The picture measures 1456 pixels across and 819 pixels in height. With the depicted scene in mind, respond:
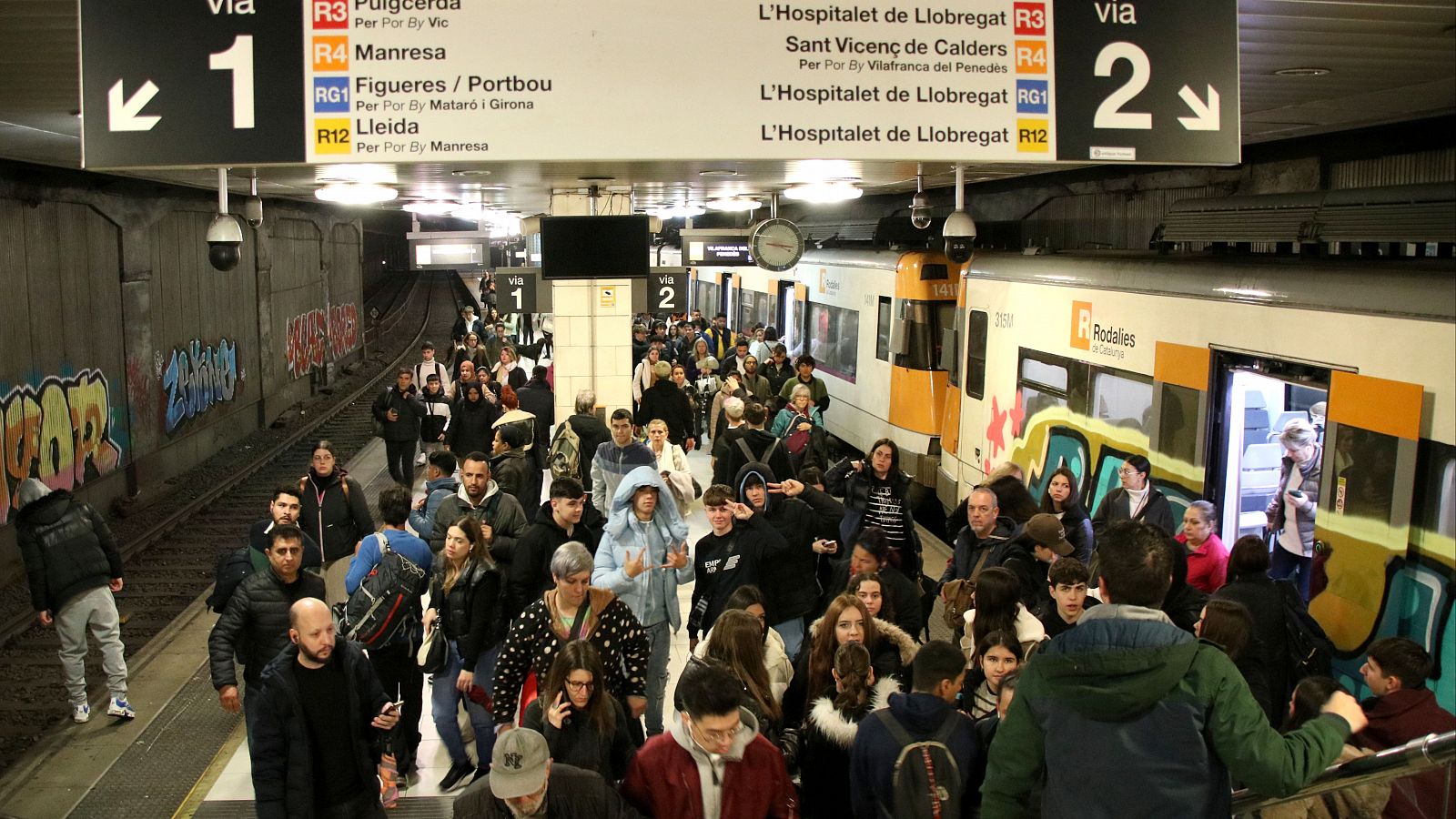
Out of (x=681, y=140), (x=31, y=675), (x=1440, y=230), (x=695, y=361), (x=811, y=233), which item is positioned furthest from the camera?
(x=811, y=233)

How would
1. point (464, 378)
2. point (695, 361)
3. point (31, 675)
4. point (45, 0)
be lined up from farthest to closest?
1. point (695, 361)
2. point (464, 378)
3. point (31, 675)
4. point (45, 0)

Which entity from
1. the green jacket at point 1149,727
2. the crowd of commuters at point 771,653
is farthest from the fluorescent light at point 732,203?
the green jacket at point 1149,727

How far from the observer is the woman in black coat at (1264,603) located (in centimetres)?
658

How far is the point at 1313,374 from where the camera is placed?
299 inches

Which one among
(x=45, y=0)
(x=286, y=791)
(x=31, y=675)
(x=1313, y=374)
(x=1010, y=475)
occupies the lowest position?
(x=31, y=675)

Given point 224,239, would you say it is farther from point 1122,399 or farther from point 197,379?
point 197,379

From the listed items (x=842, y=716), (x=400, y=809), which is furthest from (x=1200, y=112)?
(x=400, y=809)

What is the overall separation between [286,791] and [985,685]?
9.77 feet

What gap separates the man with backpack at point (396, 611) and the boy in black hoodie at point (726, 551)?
1.56 m

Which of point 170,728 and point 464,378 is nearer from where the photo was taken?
point 170,728

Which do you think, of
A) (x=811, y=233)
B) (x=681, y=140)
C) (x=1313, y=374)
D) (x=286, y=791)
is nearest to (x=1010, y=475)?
(x=1313, y=374)

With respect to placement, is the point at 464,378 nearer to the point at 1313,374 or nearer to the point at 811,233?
the point at 1313,374

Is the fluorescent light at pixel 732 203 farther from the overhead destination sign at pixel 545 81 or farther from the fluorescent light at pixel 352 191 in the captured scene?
the overhead destination sign at pixel 545 81

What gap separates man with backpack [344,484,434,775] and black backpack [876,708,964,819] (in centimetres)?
323
